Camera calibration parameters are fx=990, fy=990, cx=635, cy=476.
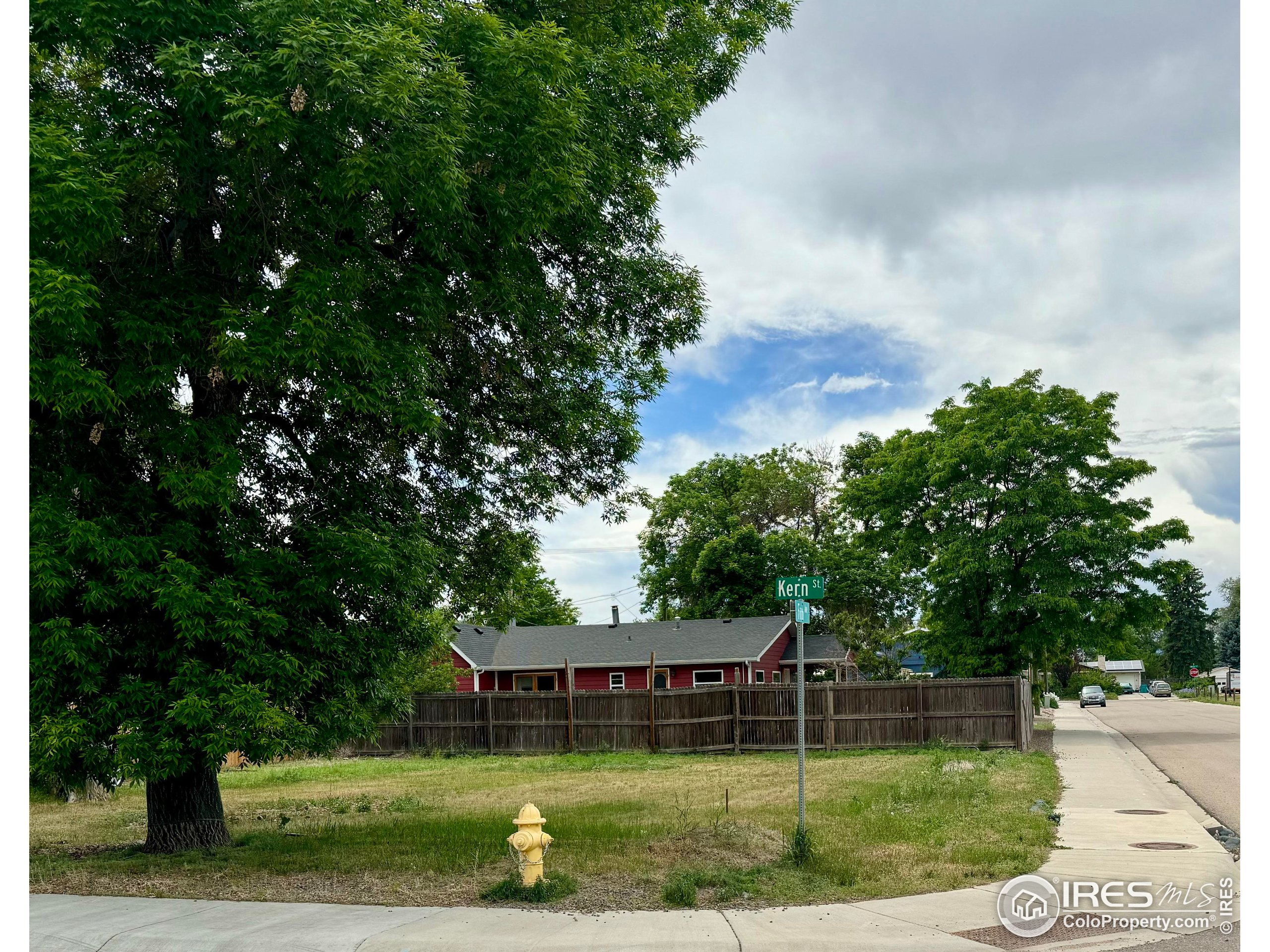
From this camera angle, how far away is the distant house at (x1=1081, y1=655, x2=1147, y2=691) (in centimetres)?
11450

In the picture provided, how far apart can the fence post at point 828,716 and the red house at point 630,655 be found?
11.8 meters

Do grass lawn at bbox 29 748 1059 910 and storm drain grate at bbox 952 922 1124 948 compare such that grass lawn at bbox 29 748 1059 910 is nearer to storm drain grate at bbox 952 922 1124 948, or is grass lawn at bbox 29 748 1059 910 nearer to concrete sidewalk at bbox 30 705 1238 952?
concrete sidewalk at bbox 30 705 1238 952

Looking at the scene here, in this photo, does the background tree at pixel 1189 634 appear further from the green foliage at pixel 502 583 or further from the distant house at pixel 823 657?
the green foliage at pixel 502 583

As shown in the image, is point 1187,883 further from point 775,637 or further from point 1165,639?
point 1165,639

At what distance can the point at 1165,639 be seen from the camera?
10575cm

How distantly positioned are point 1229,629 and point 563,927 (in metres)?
107

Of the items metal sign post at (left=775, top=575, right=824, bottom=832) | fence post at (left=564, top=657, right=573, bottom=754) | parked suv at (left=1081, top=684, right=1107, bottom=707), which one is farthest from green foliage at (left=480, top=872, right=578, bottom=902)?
parked suv at (left=1081, top=684, right=1107, bottom=707)

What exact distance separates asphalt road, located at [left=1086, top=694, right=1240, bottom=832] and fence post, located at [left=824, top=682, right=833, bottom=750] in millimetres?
7230

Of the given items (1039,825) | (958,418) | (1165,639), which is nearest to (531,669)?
(958,418)

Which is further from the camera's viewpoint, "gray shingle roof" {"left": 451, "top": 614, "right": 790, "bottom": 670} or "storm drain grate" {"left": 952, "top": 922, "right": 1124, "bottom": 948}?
"gray shingle roof" {"left": 451, "top": 614, "right": 790, "bottom": 670}

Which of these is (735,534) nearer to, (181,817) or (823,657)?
(823,657)

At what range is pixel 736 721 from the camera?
26094 millimetres

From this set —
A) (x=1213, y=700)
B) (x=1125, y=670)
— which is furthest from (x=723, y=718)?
(x=1125, y=670)

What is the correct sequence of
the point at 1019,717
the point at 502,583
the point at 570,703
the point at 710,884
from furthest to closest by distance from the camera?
1. the point at 570,703
2. the point at 1019,717
3. the point at 502,583
4. the point at 710,884
